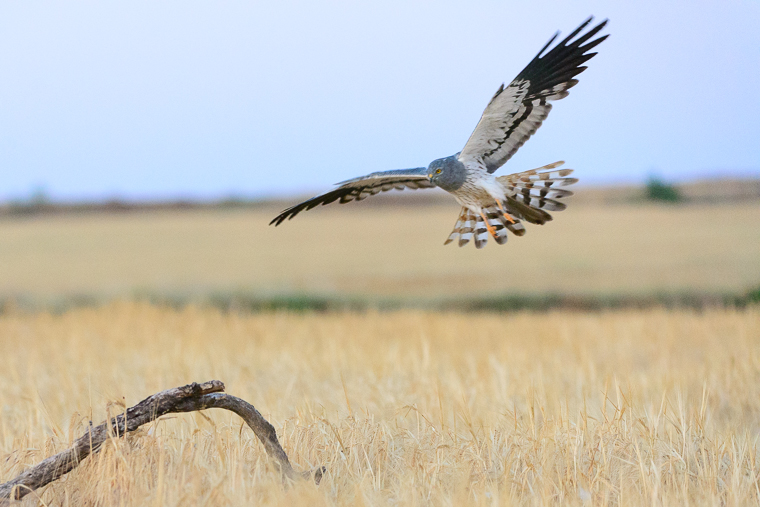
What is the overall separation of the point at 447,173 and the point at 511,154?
0.66 m

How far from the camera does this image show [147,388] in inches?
253

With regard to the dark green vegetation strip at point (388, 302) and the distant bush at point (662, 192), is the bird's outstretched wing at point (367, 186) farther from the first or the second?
the distant bush at point (662, 192)

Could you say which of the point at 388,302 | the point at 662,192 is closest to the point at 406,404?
the point at 388,302

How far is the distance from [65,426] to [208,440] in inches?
78.4

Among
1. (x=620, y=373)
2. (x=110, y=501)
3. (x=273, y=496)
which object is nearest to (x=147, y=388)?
(x=110, y=501)

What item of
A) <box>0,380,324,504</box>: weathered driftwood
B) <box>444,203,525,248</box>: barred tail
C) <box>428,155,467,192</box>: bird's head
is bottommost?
<box>0,380,324,504</box>: weathered driftwood

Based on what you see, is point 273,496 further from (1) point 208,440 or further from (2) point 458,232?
(2) point 458,232

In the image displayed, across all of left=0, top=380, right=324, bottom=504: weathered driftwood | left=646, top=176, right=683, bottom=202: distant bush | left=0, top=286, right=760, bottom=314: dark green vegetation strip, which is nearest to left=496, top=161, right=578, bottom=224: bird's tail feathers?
left=0, top=380, right=324, bottom=504: weathered driftwood

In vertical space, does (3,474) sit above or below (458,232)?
below

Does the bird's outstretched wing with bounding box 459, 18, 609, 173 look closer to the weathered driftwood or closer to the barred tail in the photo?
the barred tail

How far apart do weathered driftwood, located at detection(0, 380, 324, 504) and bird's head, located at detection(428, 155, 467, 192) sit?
5.81ft

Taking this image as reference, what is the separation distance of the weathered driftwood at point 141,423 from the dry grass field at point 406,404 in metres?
0.11

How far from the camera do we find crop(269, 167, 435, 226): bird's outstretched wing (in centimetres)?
421

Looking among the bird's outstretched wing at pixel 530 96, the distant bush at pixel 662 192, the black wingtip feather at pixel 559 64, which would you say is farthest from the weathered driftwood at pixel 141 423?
the distant bush at pixel 662 192
